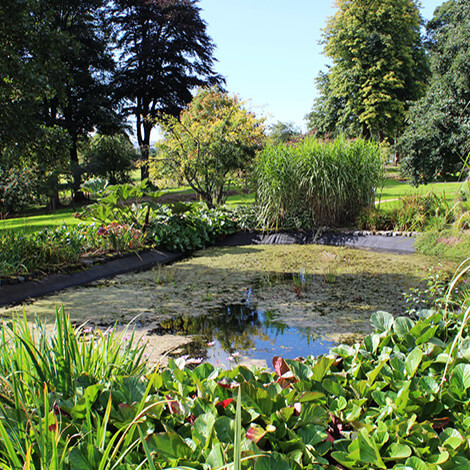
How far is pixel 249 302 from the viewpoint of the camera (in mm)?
4664

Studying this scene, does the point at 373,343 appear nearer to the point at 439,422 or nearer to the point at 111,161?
the point at 439,422

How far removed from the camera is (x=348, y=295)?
15.7 ft

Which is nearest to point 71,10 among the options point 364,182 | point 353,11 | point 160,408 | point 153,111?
point 153,111

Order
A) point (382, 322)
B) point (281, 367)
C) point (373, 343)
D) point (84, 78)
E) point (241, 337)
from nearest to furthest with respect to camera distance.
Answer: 1. point (281, 367)
2. point (373, 343)
3. point (382, 322)
4. point (241, 337)
5. point (84, 78)

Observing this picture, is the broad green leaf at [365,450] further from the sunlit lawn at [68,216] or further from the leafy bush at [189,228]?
the sunlit lawn at [68,216]

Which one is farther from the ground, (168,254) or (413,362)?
(413,362)

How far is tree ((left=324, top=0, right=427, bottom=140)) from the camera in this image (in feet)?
71.0

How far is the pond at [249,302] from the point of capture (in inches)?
136

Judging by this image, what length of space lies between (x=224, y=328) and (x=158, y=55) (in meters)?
21.2

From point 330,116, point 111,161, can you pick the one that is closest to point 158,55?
point 111,161

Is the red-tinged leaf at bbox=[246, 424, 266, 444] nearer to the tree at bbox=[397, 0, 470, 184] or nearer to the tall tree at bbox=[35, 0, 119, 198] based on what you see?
the tree at bbox=[397, 0, 470, 184]

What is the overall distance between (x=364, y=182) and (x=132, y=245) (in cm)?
482

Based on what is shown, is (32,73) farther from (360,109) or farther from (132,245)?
(360,109)

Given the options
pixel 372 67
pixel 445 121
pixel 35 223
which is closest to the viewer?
pixel 445 121
